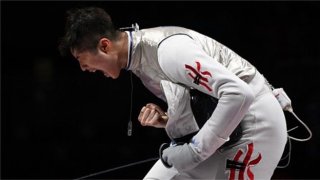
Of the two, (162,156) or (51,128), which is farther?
(51,128)

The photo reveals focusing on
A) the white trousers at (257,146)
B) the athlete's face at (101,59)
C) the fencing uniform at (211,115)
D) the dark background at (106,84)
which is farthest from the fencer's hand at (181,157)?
the dark background at (106,84)

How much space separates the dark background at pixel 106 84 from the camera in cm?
321

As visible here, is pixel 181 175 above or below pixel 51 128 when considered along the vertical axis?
above

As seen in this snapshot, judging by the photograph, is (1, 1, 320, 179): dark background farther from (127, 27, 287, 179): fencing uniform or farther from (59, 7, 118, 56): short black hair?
(59, 7, 118, 56): short black hair

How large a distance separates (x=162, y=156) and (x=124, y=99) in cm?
185

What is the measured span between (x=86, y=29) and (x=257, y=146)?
56 centimetres

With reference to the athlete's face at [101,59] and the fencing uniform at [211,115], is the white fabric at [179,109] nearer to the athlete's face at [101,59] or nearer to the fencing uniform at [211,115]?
the fencing uniform at [211,115]

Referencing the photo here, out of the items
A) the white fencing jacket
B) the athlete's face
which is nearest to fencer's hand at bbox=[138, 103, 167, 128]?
the white fencing jacket

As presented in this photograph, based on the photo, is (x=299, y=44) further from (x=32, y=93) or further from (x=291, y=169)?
(x=32, y=93)

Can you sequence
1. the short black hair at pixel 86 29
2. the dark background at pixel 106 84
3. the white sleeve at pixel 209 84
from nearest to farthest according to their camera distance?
the white sleeve at pixel 209 84 < the short black hair at pixel 86 29 < the dark background at pixel 106 84

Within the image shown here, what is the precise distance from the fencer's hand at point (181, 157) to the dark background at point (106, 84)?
59.8 inches

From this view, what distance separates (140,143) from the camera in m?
3.26

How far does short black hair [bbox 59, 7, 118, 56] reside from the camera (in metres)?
1.43

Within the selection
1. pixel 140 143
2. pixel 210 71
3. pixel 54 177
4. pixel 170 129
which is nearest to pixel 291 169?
pixel 140 143
